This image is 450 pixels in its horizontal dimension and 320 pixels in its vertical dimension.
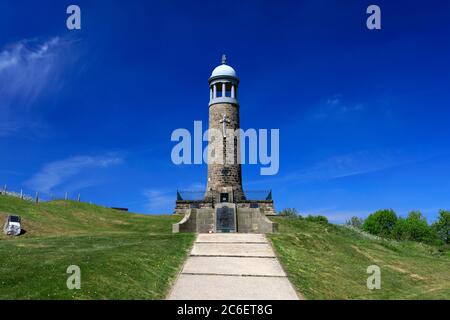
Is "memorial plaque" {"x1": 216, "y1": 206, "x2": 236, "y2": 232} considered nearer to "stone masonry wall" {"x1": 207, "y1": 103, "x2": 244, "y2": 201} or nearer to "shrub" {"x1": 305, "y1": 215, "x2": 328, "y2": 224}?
"stone masonry wall" {"x1": 207, "y1": 103, "x2": 244, "y2": 201}

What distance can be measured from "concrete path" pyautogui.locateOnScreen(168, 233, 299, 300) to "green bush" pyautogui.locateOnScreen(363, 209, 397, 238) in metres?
71.9

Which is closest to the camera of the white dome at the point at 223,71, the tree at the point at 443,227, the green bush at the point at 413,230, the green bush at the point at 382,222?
the white dome at the point at 223,71

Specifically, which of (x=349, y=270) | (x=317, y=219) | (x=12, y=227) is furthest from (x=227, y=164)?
(x=349, y=270)

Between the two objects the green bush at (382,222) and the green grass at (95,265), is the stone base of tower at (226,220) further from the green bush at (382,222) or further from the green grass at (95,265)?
the green bush at (382,222)

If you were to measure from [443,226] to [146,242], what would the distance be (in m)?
80.8

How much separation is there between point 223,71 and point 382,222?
6114 cm

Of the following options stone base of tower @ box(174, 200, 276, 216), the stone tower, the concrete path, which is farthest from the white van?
the stone tower

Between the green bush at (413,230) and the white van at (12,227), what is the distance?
237ft

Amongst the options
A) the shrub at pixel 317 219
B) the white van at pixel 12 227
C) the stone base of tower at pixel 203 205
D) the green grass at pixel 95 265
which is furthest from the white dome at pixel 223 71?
the white van at pixel 12 227

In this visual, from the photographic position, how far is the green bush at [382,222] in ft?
289

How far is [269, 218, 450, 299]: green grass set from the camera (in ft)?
55.5

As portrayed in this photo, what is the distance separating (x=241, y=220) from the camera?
3291 cm
